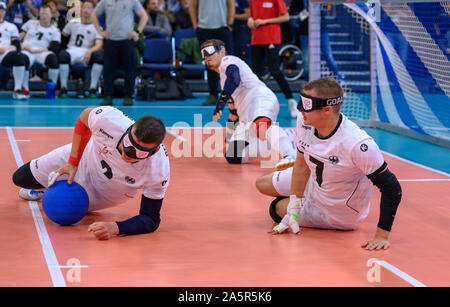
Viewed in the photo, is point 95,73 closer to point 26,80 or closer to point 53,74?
point 53,74

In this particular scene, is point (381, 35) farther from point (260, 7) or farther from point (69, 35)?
point (69, 35)

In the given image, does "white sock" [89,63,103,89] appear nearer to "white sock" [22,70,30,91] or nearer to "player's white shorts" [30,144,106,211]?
"white sock" [22,70,30,91]

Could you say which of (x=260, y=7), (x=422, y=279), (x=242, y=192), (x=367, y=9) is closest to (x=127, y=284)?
(x=422, y=279)

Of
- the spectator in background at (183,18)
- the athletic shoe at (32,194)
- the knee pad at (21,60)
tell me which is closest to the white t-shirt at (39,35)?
the knee pad at (21,60)

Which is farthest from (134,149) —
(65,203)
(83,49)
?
(83,49)

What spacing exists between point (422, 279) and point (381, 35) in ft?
26.3

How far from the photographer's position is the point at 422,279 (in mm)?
4746

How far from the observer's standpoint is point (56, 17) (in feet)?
54.7

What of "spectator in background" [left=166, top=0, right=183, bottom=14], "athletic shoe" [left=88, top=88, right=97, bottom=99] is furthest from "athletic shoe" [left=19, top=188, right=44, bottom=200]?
"spectator in background" [left=166, top=0, right=183, bottom=14]

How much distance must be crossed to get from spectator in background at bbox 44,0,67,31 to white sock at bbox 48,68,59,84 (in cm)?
109

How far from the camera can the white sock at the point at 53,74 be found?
52.3 ft

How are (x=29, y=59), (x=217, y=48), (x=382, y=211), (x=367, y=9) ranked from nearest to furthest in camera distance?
(x=382, y=211) < (x=217, y=48) < (x=367, y=9) < (x=29, y=59)

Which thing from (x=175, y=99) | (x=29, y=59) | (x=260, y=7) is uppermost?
(x=260, y=7)

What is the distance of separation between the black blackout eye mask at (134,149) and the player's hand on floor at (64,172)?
0.79 metres
